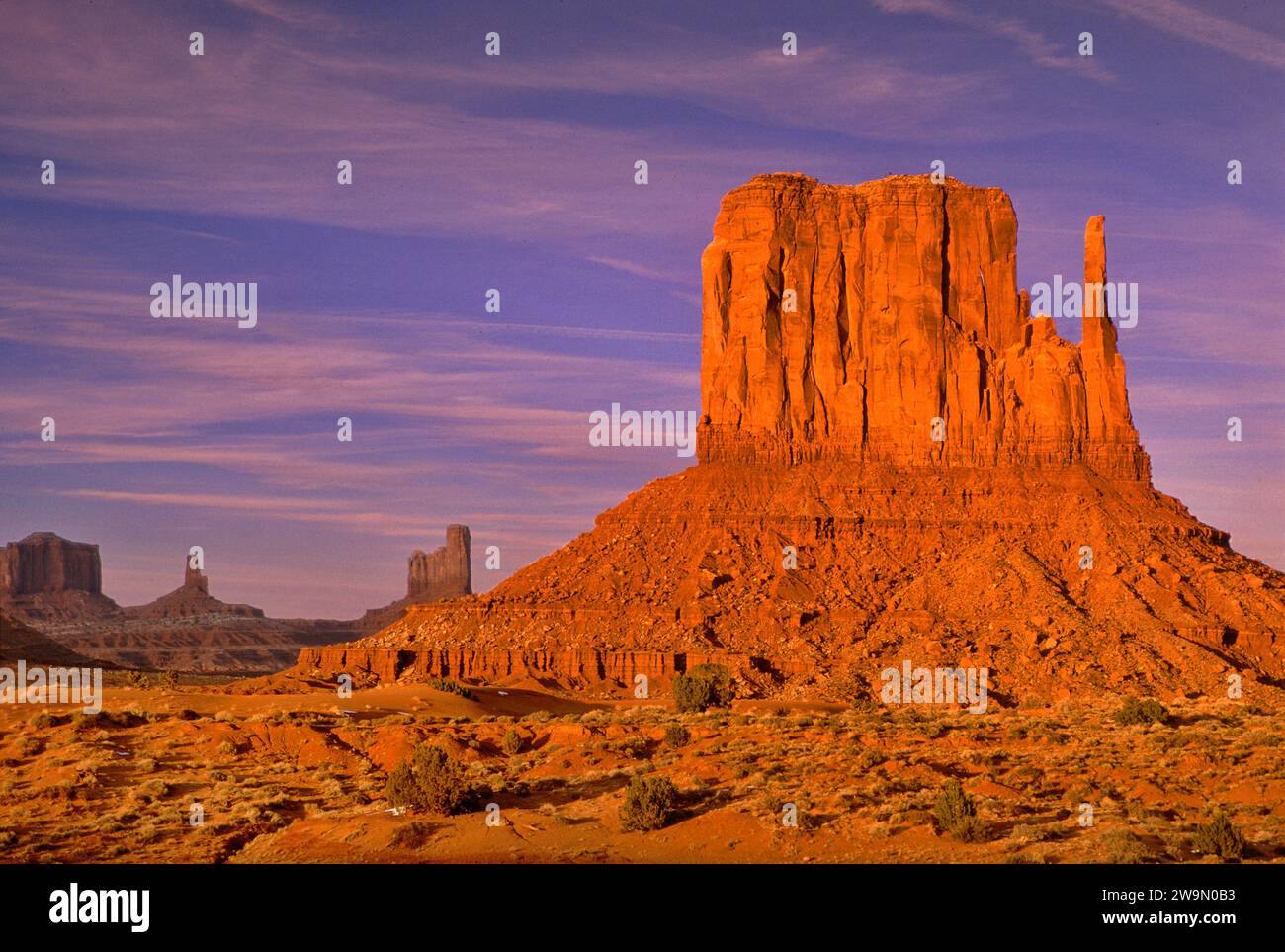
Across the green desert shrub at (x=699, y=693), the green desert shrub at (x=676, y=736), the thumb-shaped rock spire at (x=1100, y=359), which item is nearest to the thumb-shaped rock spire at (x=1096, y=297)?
the thumb-shaped rock spire at (x=1100, y=359)

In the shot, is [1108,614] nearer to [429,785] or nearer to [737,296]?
[737,296]

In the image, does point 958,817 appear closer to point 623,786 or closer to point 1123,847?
point 1123,847

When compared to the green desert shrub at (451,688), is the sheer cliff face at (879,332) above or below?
above

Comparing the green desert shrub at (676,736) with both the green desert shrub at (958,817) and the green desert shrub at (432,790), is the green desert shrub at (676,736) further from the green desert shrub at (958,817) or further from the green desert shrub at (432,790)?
the green desert shrub at (958,817)

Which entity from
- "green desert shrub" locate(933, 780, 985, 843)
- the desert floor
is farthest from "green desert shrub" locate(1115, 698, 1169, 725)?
"green desert shrub" locate(933, 780, 985, 843)

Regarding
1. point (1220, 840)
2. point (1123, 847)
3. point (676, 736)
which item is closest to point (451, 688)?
point (676, 736)

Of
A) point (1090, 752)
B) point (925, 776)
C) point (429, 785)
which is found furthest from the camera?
point (1090, 752)

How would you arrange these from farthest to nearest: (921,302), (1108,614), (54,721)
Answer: (921,302), (1108,614), (54,721)
